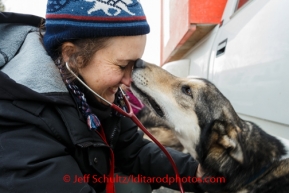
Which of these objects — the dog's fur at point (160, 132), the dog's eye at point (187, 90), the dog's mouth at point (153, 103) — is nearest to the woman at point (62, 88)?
the dog's mouth at point (153, 103)

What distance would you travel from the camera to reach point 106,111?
4.47 ft

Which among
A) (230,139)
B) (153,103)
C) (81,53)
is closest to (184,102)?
(153,103)

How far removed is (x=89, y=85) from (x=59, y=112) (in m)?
0.21

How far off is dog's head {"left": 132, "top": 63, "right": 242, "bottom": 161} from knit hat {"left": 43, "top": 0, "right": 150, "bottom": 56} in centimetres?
57

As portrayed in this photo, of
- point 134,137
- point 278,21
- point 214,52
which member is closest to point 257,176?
point 134,137

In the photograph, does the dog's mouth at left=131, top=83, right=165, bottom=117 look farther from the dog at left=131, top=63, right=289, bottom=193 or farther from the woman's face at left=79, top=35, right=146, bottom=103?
the woman's face at left=79, top=35, right=146, bottom=103

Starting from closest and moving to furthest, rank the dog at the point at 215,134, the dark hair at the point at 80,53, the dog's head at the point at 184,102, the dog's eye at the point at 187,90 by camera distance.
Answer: the dark hair at the point at 80,53 < the dog at the point at 215,134 < the dog's head at the point at 184,102 < the dog's eye at the point at 187,90

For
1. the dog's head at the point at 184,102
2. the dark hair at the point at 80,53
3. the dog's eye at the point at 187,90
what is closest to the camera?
the dark hair at the point at 80,53

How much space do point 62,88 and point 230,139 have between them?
1007 mm

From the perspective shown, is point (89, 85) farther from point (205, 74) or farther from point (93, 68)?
point (205, 74)

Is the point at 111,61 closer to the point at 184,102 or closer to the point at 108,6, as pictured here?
the point at 108,6

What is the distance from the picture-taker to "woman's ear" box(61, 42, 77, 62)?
1179 mm

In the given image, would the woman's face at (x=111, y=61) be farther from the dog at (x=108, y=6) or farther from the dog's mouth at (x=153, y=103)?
the dog's mouth at (x=153, y=103)

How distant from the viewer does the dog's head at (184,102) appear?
5.60 feet
